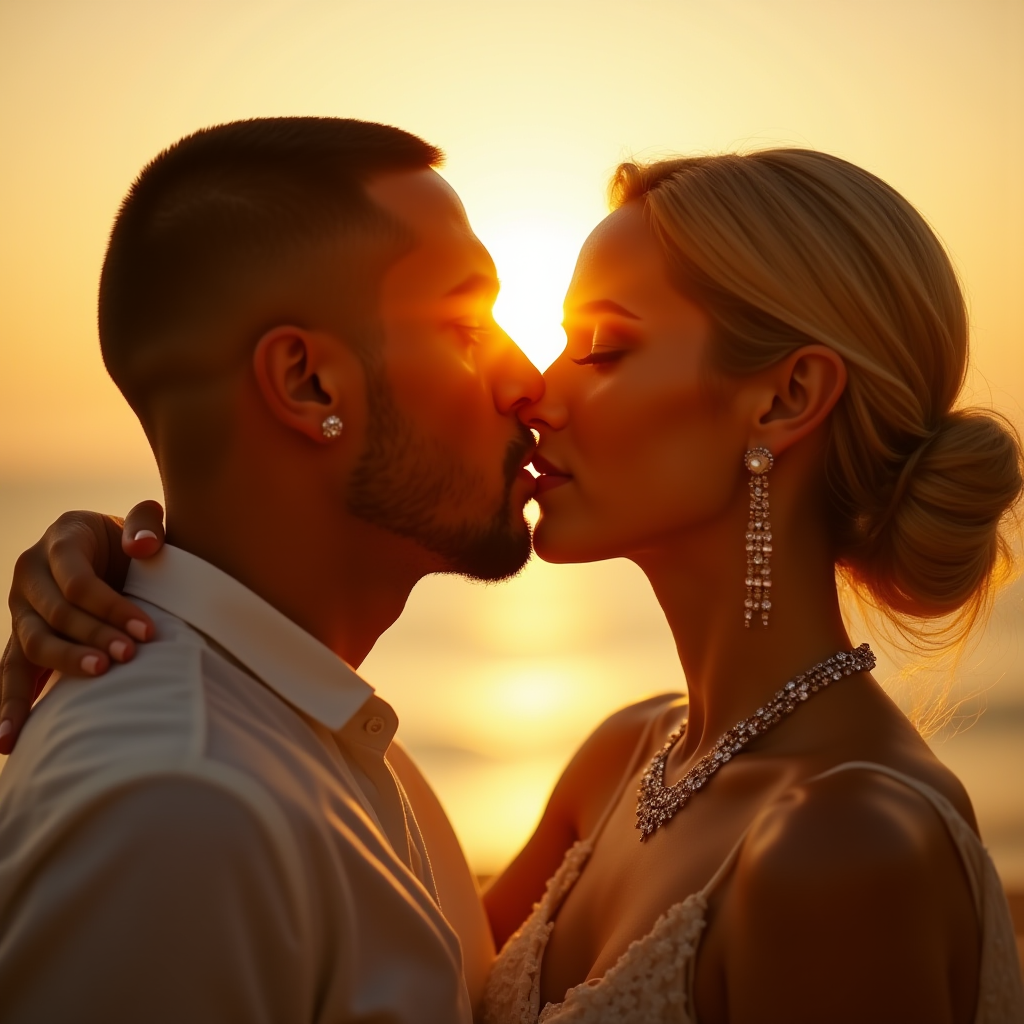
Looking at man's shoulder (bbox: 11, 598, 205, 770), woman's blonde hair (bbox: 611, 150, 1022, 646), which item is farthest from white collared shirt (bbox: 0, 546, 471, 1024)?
woman's blonde hair (bbox: 611, 150, 1022, 646)

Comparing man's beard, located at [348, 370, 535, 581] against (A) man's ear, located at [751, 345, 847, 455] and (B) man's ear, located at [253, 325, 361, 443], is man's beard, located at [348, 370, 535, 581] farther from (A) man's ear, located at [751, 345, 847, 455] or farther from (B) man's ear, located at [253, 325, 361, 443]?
(A) man's ear, located at [751, 345, 847, 455]

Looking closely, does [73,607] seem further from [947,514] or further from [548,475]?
[947,514]

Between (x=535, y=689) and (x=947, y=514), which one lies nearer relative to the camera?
(x=947, y=514)

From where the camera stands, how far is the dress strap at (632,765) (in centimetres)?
316

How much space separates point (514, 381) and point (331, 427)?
53 cm

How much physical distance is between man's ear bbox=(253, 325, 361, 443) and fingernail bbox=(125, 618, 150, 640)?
498 millimetres

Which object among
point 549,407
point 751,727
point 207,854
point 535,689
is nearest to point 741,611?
point 751,727

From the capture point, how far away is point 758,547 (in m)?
2.70

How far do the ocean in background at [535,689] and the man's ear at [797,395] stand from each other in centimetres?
113

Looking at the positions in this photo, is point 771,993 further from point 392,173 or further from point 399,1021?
point 392,173

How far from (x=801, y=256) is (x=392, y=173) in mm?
902

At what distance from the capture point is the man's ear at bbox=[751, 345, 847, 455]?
2643mm

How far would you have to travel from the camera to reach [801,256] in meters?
2.68

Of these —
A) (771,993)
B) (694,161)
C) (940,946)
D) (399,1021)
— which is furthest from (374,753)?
(694,161)
